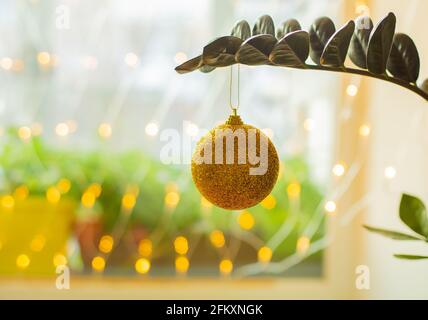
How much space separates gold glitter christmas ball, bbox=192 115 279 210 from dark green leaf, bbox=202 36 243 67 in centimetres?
12

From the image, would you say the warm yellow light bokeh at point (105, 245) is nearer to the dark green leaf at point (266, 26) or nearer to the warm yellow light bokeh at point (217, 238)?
the warm yellow light bokeh at point (217, 238)

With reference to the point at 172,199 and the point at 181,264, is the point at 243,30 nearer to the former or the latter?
the point at 172,199

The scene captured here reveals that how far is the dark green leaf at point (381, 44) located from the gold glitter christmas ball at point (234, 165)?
9.0 inches

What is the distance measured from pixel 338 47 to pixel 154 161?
0.94m

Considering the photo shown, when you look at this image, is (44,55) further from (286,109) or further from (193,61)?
(193,61)

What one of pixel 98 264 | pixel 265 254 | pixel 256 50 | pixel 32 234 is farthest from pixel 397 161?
pixel 32 234

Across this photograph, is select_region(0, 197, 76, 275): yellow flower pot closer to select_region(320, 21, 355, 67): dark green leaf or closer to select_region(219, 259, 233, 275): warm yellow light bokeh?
select_region(219, 259, 233, 275): warm yellow light bokeh

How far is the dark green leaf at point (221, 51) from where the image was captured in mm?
971

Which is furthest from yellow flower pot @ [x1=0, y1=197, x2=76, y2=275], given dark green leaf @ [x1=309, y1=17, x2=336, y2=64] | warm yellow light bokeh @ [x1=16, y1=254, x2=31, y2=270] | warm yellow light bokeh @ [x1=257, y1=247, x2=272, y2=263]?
dark green leaf @ [x1=309, y1=17, x2=336, y2=64]

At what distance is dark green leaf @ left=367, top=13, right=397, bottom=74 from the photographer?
40.1 inches

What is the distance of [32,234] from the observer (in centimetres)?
183

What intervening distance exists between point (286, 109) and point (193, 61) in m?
0.93

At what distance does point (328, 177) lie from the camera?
6.04ft
